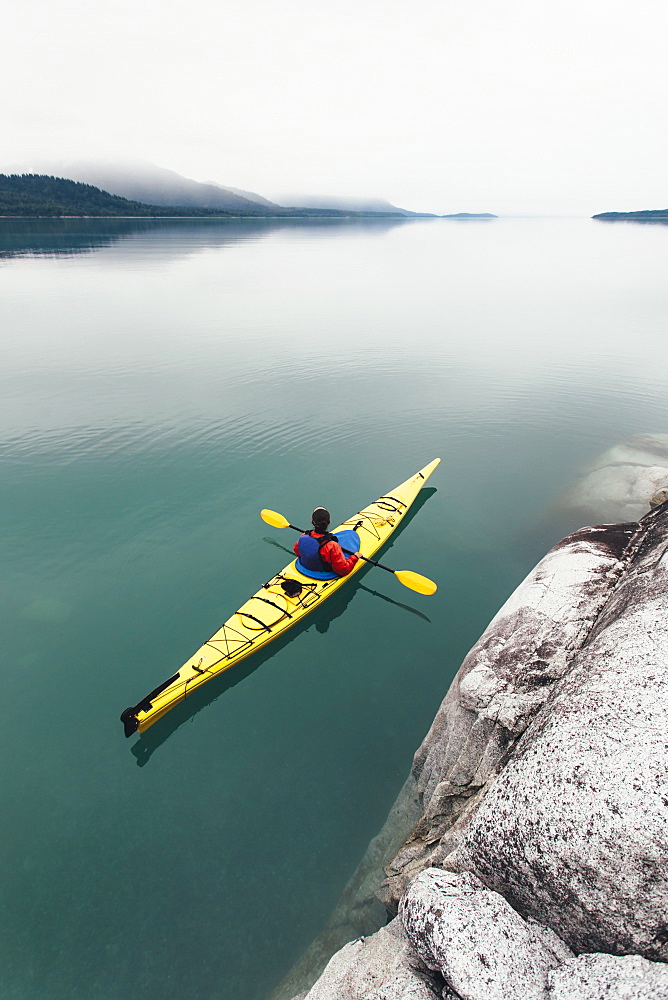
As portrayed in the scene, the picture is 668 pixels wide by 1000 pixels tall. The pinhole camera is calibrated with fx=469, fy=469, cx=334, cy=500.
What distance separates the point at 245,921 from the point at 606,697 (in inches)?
219

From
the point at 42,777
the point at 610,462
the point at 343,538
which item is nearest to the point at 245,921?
the point at 42,777

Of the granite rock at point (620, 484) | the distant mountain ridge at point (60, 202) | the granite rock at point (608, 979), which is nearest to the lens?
the granite rock at point (608, 979)

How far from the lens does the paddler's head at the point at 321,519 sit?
33.3 ft

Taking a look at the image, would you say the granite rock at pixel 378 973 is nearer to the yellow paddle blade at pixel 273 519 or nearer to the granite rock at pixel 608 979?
the granite rock at pixel 608 979

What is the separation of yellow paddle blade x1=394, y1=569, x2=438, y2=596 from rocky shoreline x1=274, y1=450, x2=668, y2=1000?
5.02 m

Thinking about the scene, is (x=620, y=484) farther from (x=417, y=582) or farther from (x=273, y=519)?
(x=273, y=519)

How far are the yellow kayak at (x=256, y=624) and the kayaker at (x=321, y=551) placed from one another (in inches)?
16.1

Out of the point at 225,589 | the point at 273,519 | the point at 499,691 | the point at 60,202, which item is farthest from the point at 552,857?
the point at 60,202

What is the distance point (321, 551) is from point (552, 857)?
736cm

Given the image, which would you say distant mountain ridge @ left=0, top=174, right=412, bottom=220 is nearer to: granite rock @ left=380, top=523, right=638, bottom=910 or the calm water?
the calm water

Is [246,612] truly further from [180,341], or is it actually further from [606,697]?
[180,341]

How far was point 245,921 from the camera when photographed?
6117 mm

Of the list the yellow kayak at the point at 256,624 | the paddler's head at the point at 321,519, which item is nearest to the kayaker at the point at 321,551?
the paddler's head at the point at 321,519

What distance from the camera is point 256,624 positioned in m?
9.79
